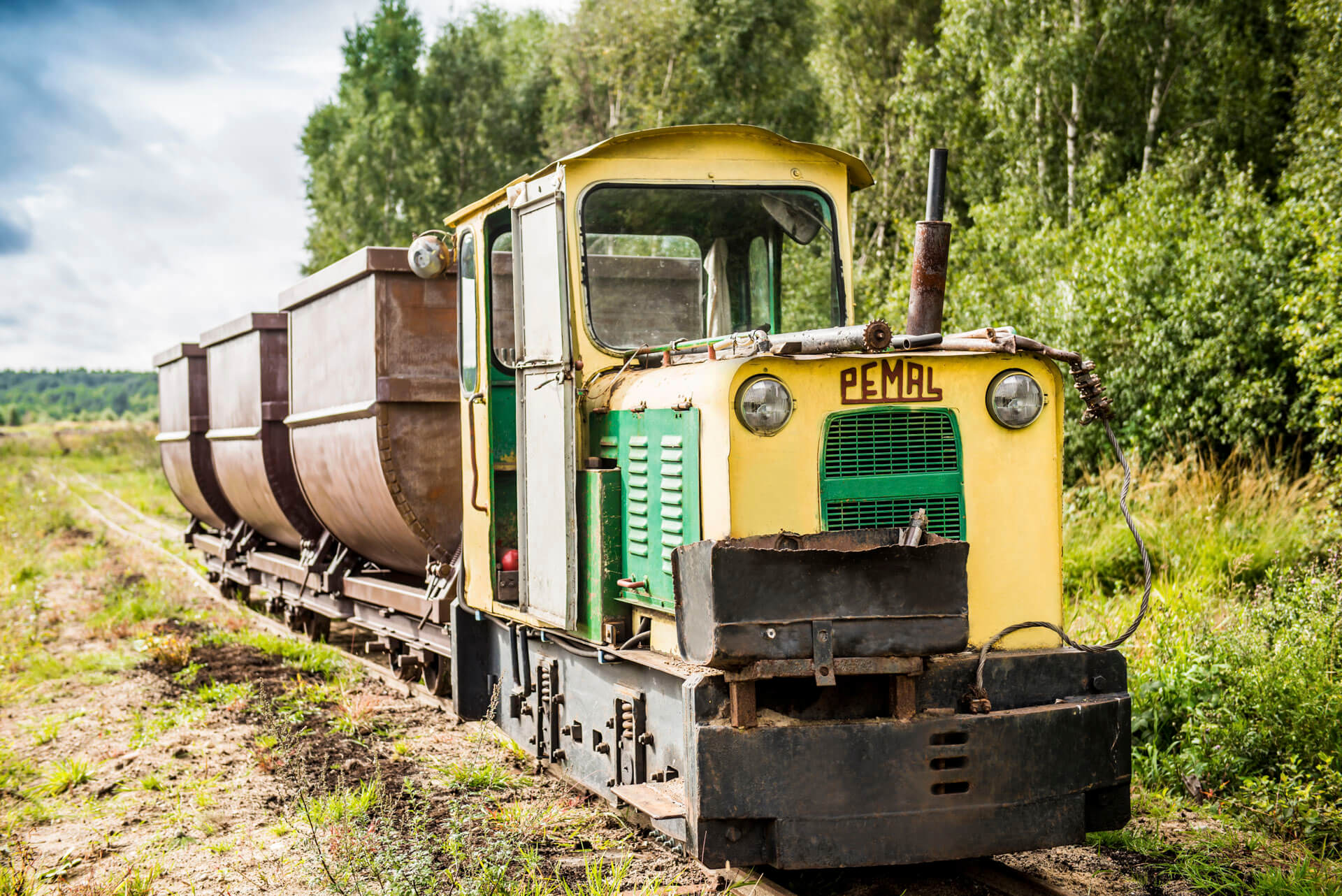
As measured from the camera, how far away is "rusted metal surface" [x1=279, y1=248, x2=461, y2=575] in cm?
736

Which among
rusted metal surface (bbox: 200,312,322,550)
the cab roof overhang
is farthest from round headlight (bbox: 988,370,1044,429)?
rusted metal surface (bbox: 200,312,322,550)

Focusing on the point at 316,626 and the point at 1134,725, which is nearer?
the point at 1134,725

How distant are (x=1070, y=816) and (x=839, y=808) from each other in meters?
0.87

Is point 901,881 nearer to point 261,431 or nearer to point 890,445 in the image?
point 890,445

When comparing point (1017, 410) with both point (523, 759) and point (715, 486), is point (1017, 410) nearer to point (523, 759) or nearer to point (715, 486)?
point (715, 486)

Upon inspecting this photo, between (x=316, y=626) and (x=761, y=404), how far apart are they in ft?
26.1

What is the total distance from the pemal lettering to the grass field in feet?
6.70

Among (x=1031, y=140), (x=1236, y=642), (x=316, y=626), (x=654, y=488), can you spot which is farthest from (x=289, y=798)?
(x=1031, y=140)

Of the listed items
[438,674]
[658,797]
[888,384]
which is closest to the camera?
[888,384]

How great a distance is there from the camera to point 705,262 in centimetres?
560

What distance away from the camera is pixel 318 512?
30.5 feet

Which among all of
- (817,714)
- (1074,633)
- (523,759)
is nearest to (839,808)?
(817,714)

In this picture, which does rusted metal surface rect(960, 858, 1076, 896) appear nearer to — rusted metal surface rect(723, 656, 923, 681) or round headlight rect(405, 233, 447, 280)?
rusted metal surface rect(723, 656, 923, 681)

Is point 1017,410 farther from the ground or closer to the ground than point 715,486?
farther from the ground
